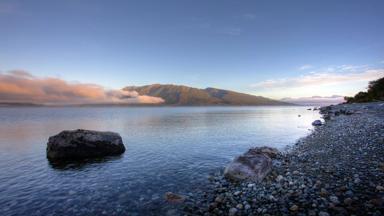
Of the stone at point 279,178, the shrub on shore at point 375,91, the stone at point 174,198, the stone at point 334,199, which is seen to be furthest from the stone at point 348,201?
the shrub on shore at point 375,91

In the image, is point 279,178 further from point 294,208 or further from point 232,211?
point 232,211

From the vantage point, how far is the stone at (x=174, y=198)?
39.9ft

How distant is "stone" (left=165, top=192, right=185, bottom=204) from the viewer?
1216 cm

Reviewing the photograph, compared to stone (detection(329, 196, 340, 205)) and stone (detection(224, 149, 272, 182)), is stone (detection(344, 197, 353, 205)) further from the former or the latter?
stone (detection(224, 149, 272, 182))

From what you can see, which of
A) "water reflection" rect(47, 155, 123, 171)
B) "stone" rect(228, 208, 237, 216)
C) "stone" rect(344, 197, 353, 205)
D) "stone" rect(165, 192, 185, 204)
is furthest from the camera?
"water reflection" rect(47, 155, 123, 171)

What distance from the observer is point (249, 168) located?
14.6 meters

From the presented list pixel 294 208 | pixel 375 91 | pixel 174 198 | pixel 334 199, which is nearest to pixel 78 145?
pixel 174 198

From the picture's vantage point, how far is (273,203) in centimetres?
1050

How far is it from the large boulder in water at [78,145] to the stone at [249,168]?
50.3ft

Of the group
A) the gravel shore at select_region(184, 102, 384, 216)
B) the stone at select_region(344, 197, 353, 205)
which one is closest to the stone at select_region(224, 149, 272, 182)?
the gravel shore at select_region(184, 102, 384, 216)

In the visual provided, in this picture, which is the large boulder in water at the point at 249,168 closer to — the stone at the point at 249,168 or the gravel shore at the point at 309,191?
the stone at the point at 249,168

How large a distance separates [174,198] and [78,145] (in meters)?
15.6

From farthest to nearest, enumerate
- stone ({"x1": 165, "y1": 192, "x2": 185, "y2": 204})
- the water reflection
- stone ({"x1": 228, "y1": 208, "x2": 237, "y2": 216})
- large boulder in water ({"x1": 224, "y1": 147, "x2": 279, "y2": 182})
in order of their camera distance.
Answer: the water reflection → large boulder in water ({"x1": 224, "y1": 147, "x2": 279, "y2": 182}) → stone ({"x1": 165, "y1": 192, "x2": 185, "y2": 204}) → stone ({"x1": 228, "y1": 208, "x2": 237, "y2": 216})

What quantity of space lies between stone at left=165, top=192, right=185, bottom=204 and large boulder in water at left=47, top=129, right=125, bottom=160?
1436 cm
